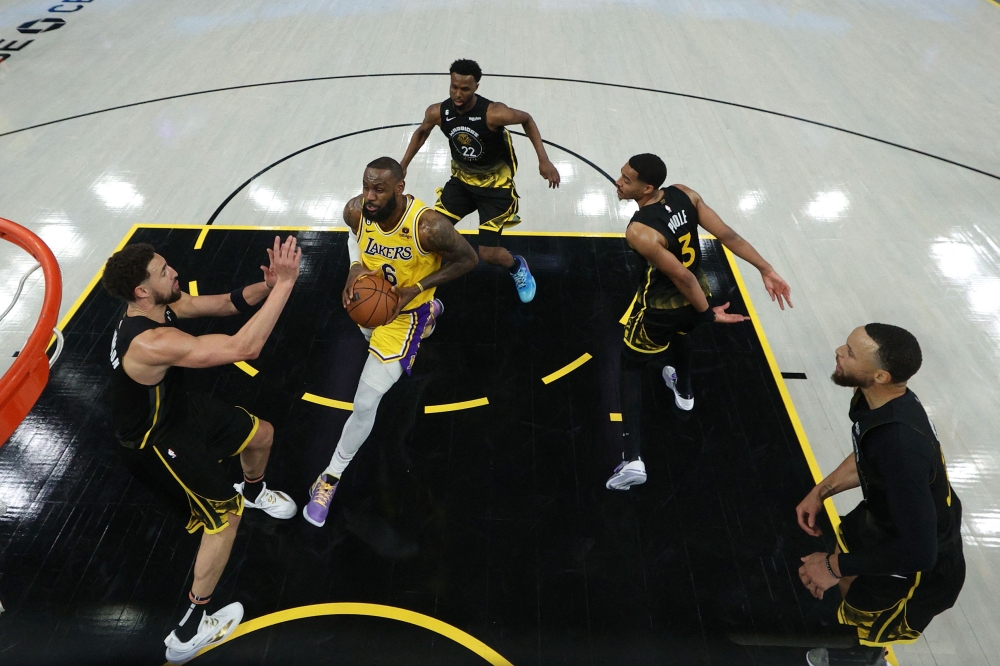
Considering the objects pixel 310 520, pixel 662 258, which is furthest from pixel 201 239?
pixel 662 258

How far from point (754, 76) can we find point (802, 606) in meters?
7.98

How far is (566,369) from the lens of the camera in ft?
15.9

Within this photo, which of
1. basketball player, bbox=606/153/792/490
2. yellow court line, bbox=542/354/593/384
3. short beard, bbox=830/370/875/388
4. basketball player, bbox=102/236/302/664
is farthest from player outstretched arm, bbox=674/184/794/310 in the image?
basketball player, bbox=102/236/302/664

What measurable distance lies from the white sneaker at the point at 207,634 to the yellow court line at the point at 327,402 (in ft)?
4.81

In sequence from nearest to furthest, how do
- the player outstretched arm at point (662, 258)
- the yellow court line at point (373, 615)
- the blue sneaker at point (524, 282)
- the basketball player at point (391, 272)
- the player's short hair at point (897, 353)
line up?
the player's short hair at point (897, 353)
the yellow court line at point (373, 615)
the player outstretched arm at point (662, 258)
the basketball player at point (391, 272)
the blue sneaker at point (524, 282)

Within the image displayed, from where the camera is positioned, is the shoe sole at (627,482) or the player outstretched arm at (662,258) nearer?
the player outstretched arm at (662,258)

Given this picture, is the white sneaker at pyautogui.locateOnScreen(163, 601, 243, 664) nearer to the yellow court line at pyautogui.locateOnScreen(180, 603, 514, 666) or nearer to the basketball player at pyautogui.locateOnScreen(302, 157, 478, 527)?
the yellow court line at pyautogui.locateOnScreen(180, 603, 514, 666)

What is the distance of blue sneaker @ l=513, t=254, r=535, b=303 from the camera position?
211 inches

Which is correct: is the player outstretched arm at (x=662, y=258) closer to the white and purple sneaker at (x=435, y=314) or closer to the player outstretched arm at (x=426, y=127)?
the white and purple sneaker at (x=435, y=314)

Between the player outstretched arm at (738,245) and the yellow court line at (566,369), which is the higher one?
the player outstretched arm at (738,245)

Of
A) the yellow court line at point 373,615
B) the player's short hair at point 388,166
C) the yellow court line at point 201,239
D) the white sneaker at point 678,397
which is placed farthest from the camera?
the yellow court line at point 201,239

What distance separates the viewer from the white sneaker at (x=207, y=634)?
3.24 m

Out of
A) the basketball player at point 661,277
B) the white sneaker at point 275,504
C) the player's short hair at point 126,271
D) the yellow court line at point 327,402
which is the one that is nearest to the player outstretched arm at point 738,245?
the basketball player at point 661,277

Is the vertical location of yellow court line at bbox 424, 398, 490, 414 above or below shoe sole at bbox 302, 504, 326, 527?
below
